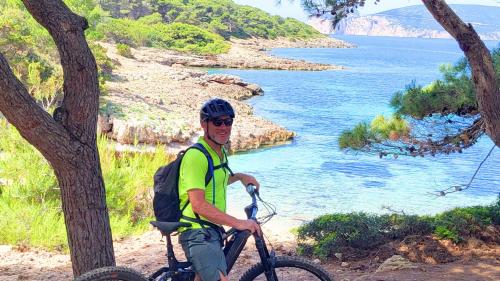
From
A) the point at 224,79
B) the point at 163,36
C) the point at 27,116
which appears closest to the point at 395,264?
the point at 27,116

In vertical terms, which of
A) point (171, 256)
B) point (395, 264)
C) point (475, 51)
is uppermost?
point (475, 51)

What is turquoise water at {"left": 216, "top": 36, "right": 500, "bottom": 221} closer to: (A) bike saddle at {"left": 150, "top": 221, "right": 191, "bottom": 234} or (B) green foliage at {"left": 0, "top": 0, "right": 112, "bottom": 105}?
(A) bike saddle at {"left": 150, "top": 221, "right": 191, "bottom": 234}

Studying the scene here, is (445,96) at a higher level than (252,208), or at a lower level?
higher

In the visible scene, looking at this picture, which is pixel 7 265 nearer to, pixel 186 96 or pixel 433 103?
pixel 433 103

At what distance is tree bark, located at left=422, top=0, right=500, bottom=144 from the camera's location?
17.0ft

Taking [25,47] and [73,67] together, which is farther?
[25,47]

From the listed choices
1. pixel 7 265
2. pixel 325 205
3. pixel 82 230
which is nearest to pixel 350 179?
pixel 325 205

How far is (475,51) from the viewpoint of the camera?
Answer: 5203 millimetres

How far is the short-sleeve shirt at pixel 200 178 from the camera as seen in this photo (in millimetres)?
2920

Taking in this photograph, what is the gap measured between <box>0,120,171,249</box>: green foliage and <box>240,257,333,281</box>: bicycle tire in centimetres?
490

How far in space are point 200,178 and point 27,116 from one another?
4.38ft

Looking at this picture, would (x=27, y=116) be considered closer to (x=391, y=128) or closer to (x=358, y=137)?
(x=358, y=137)

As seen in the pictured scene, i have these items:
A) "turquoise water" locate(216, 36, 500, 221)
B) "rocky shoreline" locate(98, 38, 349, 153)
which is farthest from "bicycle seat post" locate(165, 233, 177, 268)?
"rocky shoreline" locate(98, 38, 349, 153)

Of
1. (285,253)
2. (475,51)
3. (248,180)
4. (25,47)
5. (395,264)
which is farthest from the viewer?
(25,47)
